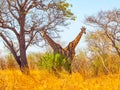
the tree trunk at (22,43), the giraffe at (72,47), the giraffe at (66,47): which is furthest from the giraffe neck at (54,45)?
the tree trunk at (22,43)

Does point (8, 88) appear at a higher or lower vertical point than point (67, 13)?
higher

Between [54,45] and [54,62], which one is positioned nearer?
[54,62]

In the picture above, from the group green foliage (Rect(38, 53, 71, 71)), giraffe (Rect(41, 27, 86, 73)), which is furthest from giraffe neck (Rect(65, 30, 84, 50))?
green foliage (Rect(38, 53, 71, 71))

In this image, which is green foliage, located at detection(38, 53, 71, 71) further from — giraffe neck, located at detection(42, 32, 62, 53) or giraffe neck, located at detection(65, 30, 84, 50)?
giraffe neck, located at detection(65, 30, 84, 50)

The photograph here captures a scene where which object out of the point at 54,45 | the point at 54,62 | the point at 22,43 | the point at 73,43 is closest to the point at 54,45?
the point at 54,45

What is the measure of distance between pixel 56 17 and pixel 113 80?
15559 mm

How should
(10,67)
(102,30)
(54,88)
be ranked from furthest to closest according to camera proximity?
(102,30)
(10,67)
(54,88)

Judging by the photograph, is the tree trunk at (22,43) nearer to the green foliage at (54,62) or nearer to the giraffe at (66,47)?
the giraffe at (66,47)

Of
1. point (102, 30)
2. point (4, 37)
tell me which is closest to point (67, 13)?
point (4, 37)

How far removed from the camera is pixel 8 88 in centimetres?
625

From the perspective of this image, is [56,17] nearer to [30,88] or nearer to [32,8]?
[32,8]

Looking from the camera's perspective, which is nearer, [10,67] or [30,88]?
[30,88]

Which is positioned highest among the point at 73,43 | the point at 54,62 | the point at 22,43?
the point at 54,62

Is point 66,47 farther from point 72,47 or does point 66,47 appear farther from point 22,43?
point 22,43
